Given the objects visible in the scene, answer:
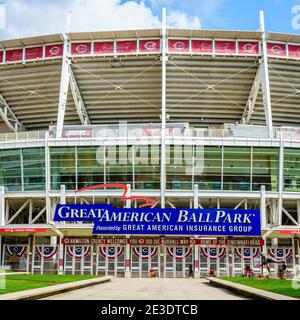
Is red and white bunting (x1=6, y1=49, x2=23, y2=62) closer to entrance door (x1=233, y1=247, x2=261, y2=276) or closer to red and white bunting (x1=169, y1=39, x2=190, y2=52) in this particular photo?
red and white bunting (x1=169, y1=39, x2=190, y2=52)

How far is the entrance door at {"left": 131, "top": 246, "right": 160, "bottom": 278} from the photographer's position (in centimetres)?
4169

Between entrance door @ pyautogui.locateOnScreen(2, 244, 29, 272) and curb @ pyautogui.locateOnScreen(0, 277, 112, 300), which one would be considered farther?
entrance door @ pyautogui.locateOnScreen(2, 244, 29, 272)

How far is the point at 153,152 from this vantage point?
41.2 m

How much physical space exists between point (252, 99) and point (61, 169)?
19374 millimetres

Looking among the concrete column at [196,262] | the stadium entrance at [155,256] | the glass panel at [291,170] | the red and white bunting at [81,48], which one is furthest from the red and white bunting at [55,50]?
the glass panel at [291,170]

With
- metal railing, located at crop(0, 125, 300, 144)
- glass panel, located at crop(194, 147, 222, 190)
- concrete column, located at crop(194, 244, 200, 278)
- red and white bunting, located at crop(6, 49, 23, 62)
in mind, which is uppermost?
red and white bunting, located at crop(6, 49, 23, 62)

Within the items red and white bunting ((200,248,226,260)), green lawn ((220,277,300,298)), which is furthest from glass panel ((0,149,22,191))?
green lawn ((220,277,300,298))

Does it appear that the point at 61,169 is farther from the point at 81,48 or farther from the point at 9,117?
the point at 9,117

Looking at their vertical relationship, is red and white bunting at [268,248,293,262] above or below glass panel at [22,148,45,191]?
below

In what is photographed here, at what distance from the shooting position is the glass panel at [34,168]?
1689 inches

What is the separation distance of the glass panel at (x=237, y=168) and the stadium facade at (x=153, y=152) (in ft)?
0.28

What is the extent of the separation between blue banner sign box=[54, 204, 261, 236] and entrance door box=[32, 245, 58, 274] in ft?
21.9
